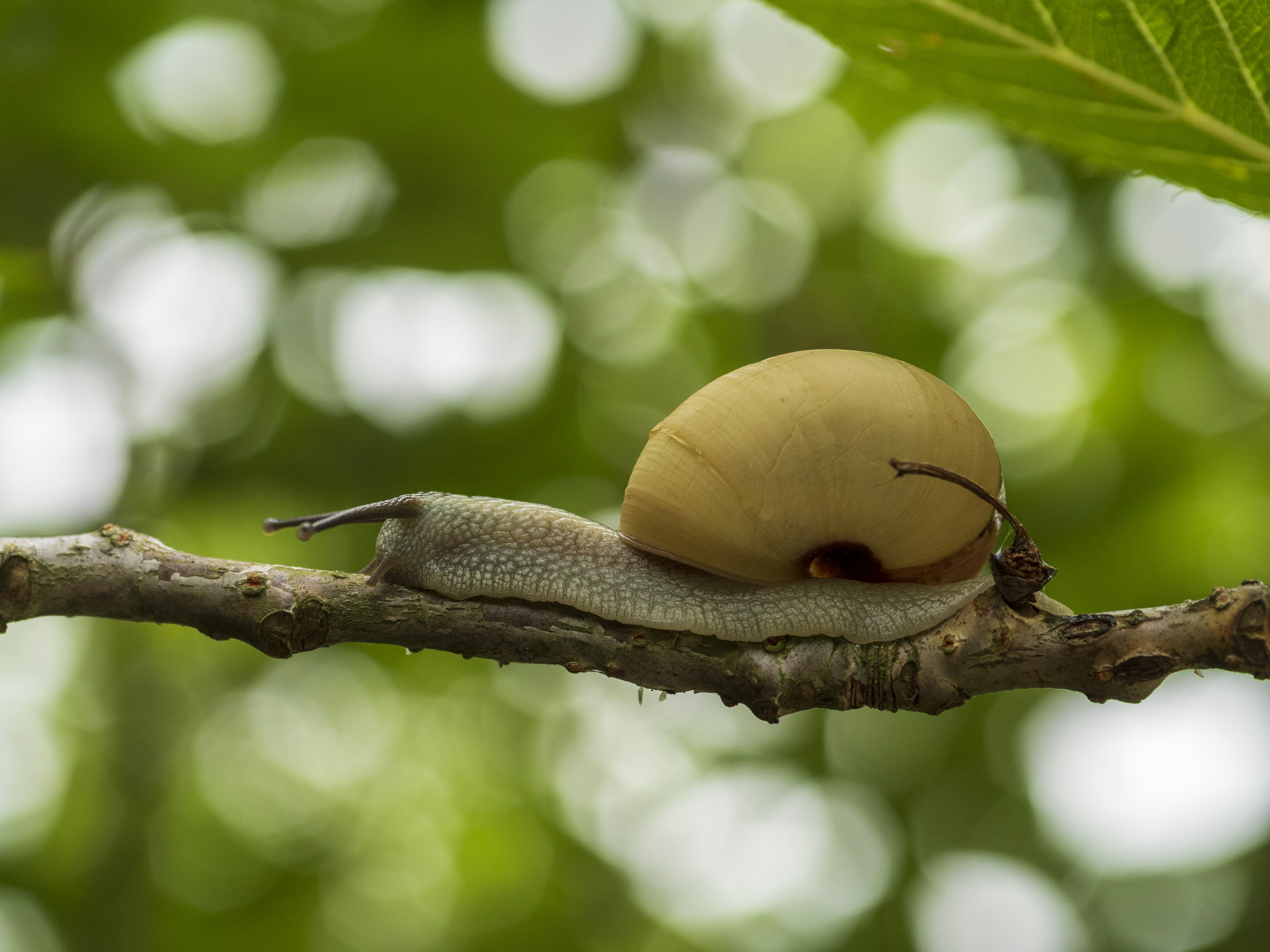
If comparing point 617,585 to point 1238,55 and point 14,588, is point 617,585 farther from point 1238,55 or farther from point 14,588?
point 1238,55

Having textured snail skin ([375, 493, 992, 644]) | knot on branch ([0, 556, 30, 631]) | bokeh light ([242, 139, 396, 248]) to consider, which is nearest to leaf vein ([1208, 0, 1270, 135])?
textured snail skin ([375, 493, 992, 644])

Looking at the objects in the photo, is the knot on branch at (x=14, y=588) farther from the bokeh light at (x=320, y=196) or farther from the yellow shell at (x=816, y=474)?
the bokeh light at (x=320, y=196)

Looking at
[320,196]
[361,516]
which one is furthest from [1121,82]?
[320,196]

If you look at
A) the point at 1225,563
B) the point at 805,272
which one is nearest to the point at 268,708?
the point at 805,272

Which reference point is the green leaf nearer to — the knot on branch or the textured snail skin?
the textured snail skin

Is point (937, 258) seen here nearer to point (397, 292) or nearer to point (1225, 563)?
point (1225, 563)

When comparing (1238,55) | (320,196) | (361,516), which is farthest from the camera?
(320,196)
